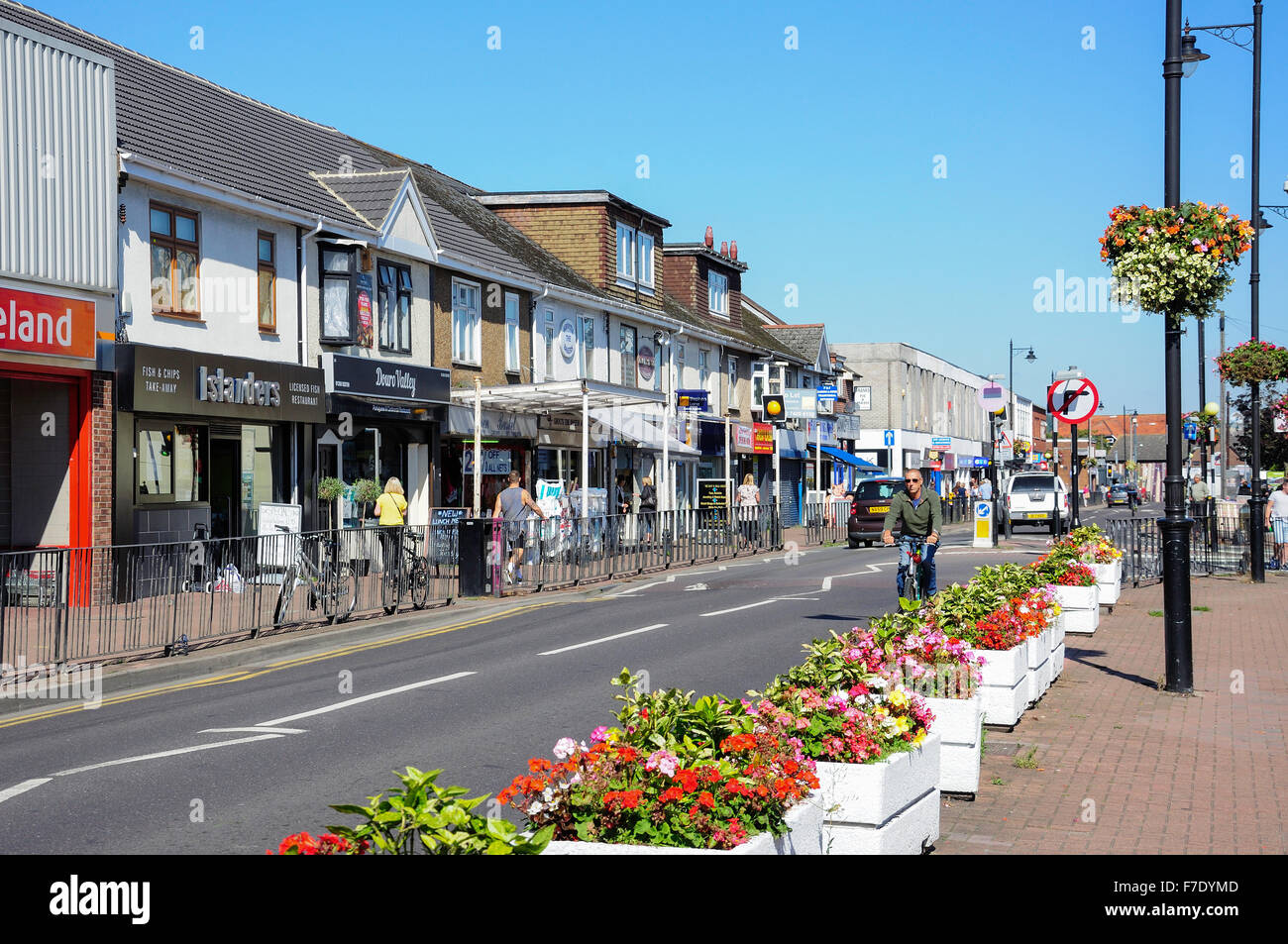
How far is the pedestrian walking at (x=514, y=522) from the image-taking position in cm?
2028

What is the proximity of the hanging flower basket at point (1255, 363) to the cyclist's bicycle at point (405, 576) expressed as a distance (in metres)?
15.0

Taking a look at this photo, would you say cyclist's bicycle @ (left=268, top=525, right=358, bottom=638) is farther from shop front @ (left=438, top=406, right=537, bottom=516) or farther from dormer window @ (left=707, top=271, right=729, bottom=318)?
dormer window @ (left=707, top=271, right=729, bottom=318)

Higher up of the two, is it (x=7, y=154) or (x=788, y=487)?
(x=7, y=154)

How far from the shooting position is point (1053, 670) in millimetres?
11367

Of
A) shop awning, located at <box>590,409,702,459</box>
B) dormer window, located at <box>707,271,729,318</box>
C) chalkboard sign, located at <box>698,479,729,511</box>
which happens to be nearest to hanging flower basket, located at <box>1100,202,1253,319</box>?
shop awning, located at <box>590,409,702,459</box>

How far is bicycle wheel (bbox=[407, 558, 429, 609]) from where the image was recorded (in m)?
17.9

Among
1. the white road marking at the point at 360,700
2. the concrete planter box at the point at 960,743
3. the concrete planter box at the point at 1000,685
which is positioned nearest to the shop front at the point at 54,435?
the white road marking at the point at 360,700

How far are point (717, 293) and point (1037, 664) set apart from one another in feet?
131

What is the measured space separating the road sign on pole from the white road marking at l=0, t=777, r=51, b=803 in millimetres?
10109

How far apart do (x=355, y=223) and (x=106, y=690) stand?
1384 cm

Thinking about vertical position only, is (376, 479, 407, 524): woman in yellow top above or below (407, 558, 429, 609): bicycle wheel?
above

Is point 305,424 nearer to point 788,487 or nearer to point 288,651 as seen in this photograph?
point 288,651

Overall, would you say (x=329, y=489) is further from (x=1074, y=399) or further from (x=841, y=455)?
(x=841, y=455)
